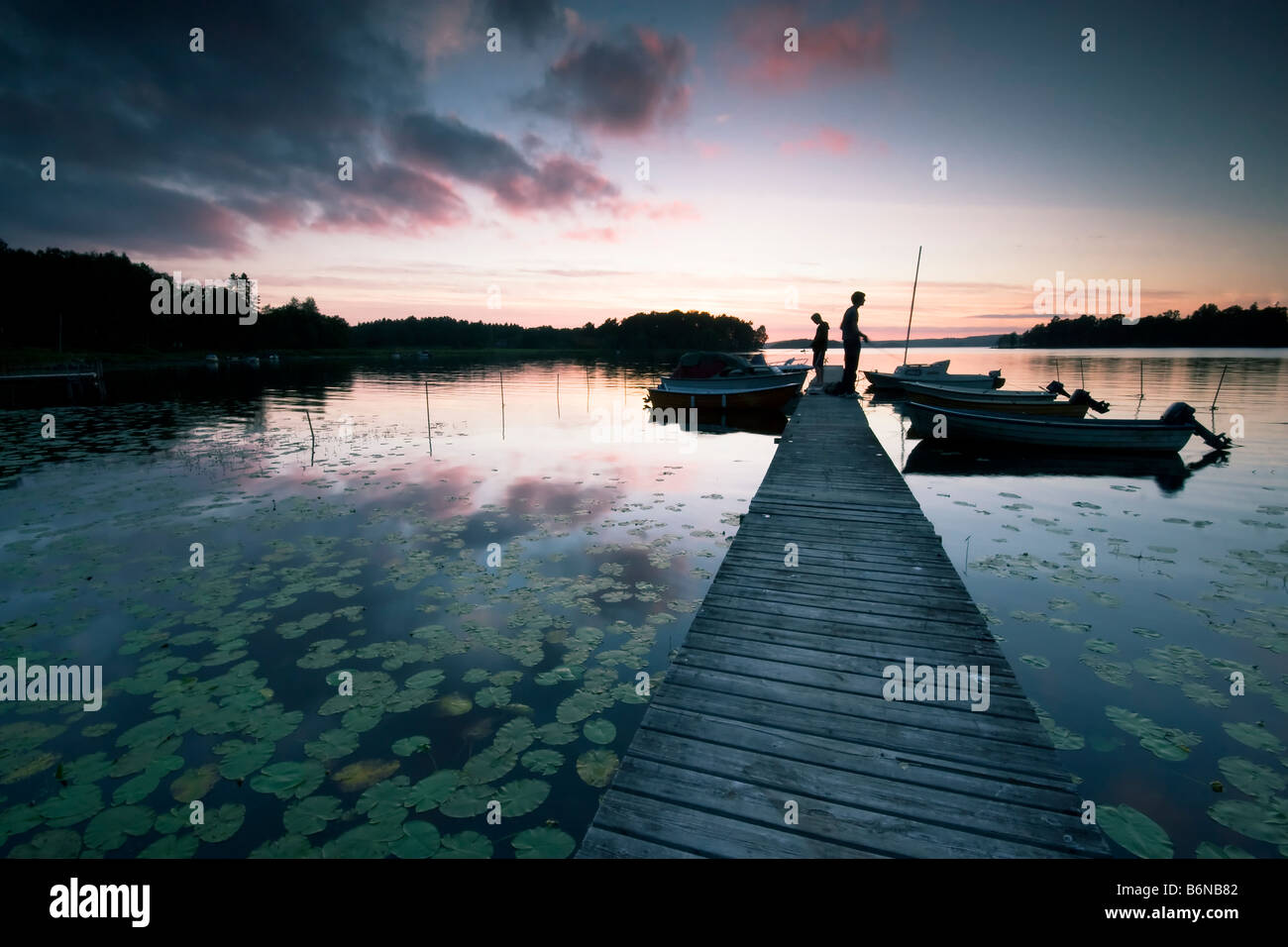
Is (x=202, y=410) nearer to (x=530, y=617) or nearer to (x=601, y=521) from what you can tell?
(x=601, y=521)

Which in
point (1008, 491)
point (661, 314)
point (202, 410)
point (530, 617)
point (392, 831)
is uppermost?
point (661, 314)

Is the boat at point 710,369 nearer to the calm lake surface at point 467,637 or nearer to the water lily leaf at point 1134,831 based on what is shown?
the calm lake surface at point 467,637

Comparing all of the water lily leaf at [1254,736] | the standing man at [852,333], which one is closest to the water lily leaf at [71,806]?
the water lily leaf at [1254,736]

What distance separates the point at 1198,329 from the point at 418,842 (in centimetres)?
17138

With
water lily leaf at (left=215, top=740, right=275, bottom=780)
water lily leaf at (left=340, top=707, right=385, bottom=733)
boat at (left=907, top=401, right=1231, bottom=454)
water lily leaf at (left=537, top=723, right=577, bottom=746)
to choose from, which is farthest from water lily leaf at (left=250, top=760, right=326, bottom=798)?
boat at (left=907, top=401, right=1231, bottom=454)

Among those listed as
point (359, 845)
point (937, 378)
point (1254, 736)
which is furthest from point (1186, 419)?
point (359, 845)

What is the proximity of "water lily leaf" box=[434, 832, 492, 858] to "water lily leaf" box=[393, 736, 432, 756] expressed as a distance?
1.04 metres

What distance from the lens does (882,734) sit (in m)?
3.78

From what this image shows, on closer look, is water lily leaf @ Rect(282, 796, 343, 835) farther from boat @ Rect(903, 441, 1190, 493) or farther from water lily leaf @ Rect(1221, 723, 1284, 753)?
boat @ Rect(903, 441, 1190, 493)

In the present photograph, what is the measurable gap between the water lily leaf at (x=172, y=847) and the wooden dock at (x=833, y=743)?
2962 mm

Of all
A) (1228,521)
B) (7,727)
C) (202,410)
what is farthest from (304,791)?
(202,410)

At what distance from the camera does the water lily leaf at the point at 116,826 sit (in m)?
3.64

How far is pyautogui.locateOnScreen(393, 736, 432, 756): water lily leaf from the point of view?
15.0 feet
